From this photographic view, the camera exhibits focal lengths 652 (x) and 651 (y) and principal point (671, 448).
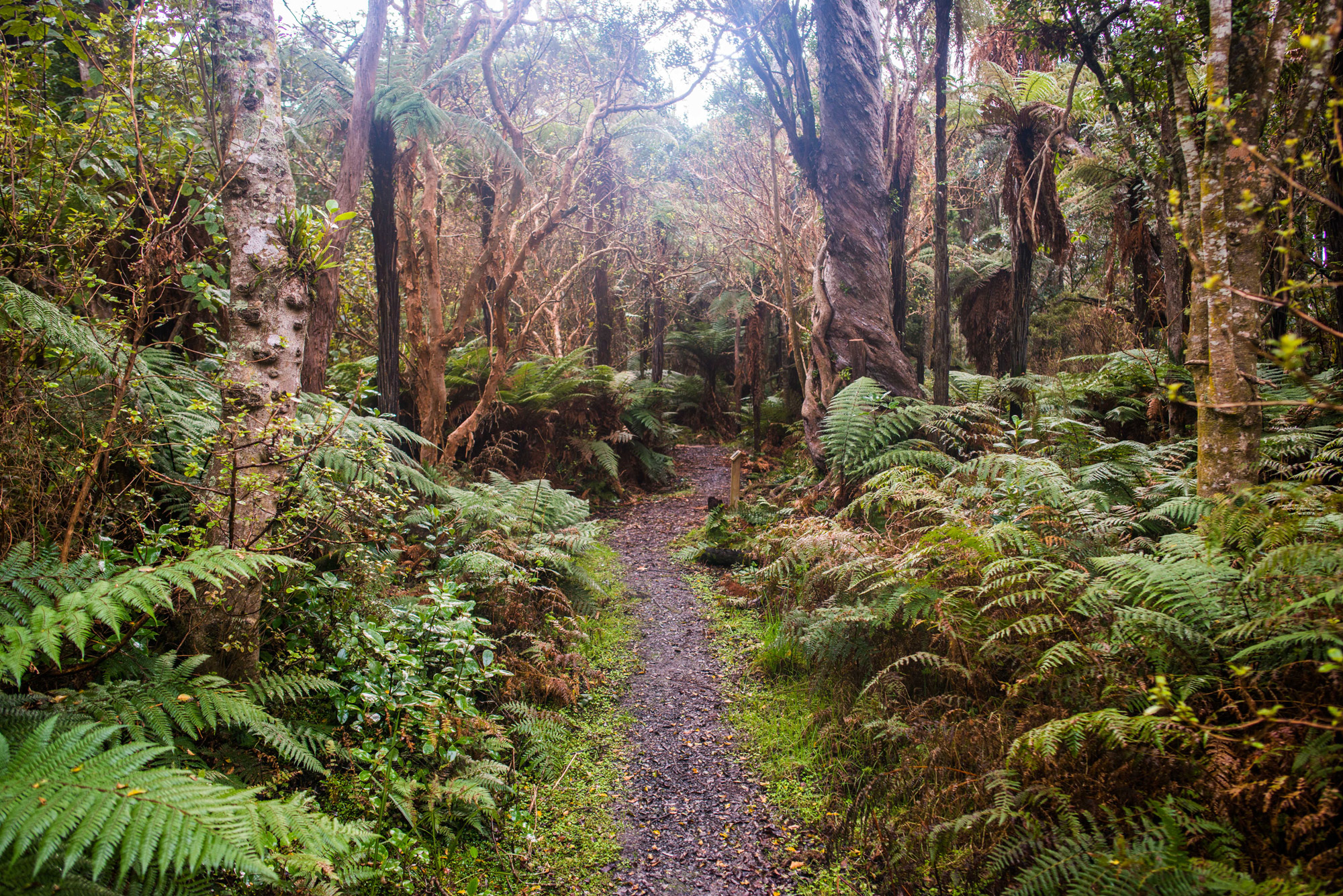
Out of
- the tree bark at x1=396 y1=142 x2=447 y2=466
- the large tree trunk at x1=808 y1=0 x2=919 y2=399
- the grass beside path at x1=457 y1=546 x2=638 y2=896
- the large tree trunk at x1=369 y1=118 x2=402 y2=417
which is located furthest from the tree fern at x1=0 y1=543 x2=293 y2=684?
the large tree trunk at x1=808 y1=0 x2=919 y2=399

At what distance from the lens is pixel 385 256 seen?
6.07 metres

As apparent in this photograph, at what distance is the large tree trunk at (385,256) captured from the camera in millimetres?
6062

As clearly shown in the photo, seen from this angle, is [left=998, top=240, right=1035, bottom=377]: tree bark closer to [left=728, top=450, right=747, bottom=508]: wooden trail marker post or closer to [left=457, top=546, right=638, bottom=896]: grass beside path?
[left=728, top=450, right=747, bottom=508]: wooden trail marker post

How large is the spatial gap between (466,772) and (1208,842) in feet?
8.49

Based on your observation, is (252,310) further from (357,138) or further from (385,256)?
(357,138)

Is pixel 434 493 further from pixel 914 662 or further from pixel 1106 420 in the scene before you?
pixel 1106 420

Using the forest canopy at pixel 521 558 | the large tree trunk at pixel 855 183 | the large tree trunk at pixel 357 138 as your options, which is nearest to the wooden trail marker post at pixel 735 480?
the forest canopy at pixel 521 558

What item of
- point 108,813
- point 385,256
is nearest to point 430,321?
point 385,256

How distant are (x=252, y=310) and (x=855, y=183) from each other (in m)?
6.60

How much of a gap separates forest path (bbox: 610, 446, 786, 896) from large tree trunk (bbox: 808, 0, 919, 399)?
3.78 m

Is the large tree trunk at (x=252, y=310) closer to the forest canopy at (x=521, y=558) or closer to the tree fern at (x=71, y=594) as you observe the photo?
the forest canopy at (x=521, y=558)

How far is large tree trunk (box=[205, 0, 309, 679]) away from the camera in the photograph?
2.54m

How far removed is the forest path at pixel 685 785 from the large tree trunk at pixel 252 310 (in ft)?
5.80

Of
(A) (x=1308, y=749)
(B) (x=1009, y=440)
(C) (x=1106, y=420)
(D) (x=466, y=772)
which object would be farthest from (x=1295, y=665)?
(C) (x=1106, y=420)
